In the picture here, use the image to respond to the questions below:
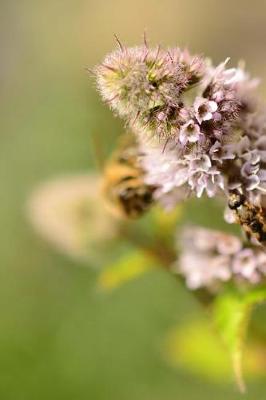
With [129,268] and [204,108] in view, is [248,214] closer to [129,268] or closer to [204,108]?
[204,108]

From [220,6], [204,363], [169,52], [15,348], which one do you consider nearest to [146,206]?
[169,52]

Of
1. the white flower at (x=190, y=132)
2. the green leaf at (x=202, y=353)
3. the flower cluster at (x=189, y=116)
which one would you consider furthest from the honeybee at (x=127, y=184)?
the green leaf at (x=202, y=353)

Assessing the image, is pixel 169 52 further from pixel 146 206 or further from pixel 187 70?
pixel 146 206

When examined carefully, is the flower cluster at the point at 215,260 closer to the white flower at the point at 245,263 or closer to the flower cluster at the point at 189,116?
the white flower at the point at 245,263

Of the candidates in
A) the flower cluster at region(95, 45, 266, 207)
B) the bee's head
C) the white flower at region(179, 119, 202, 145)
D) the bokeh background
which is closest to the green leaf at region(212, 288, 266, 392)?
the bee's head

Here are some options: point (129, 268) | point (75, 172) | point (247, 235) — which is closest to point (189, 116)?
point (247, 235)
